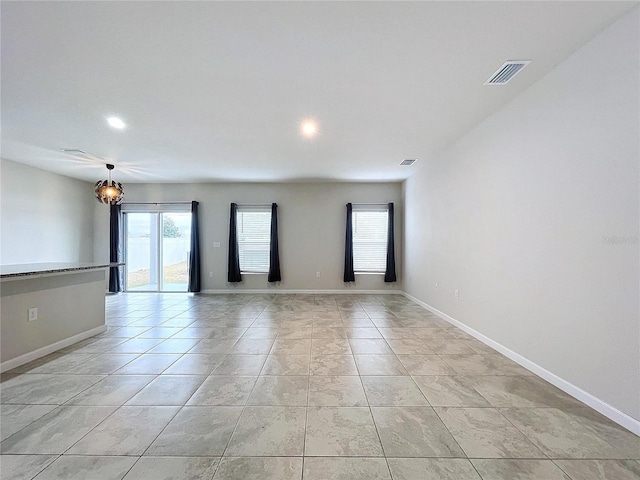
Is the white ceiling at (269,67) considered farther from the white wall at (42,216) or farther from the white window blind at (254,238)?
the white window blind at (254,238)

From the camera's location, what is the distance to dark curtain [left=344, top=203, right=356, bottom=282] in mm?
6285

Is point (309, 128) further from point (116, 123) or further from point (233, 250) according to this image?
point (233, 250)

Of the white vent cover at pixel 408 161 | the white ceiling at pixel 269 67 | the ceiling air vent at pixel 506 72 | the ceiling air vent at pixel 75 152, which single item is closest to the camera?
the white ceiling at pixel 269 67

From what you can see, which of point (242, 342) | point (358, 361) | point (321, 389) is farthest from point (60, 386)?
point (358, 361)

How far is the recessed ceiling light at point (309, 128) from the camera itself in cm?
320

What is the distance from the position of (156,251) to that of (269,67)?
5.89 m

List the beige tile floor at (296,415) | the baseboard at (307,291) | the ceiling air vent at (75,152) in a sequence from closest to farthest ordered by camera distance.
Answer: the beige tile floor at (296,415)
the ceiling air vent at (75,152)
the baseboard at (307,291)

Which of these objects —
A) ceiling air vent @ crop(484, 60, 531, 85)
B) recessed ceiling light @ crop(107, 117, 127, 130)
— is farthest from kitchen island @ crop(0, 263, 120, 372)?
ceiling air vent @ crop(484, 60, 531, 85)

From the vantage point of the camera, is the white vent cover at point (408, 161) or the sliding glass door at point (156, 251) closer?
the white vent cover at point (408, 161)

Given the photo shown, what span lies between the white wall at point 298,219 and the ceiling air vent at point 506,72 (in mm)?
4046

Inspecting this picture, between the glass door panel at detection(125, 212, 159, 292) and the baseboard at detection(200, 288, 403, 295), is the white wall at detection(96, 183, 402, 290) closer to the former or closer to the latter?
the baseboard at detection(200, 288, 403, 295)

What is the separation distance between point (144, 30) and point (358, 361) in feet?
10.6

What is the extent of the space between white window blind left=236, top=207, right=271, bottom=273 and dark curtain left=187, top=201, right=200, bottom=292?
992 mm

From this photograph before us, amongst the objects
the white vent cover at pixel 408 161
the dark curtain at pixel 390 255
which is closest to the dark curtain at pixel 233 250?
the dark curtain at pixel 390 255
